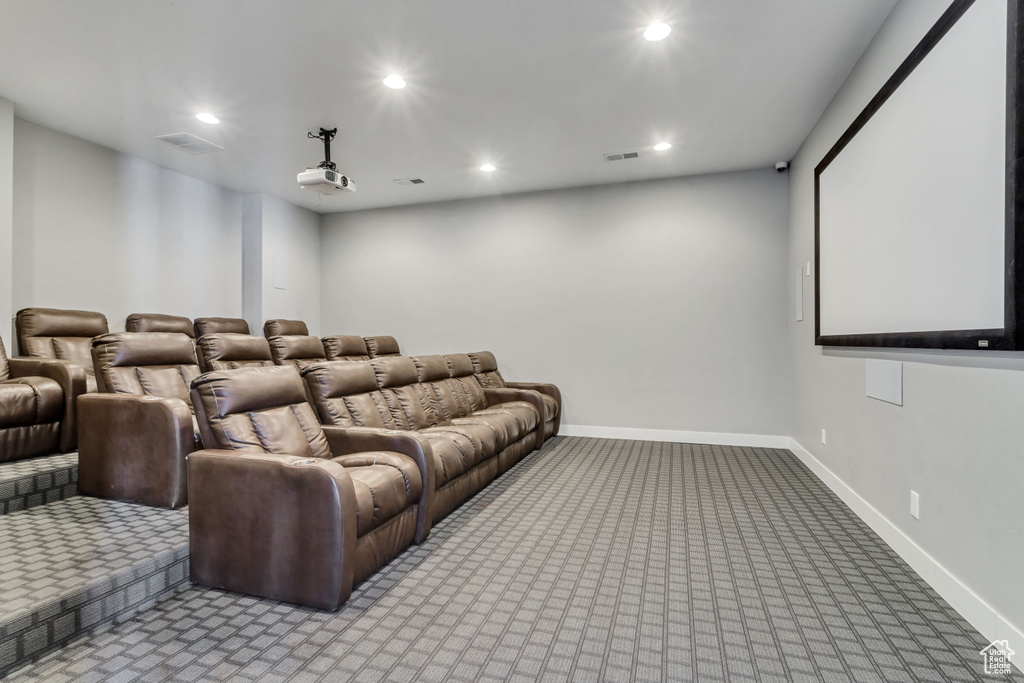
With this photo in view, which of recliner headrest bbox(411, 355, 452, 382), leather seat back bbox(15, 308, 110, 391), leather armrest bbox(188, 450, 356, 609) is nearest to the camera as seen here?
leather armrest bbox(188, 450, 356, 609)

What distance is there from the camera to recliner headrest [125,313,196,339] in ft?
14.6

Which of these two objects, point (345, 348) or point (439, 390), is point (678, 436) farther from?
point (345, 348)

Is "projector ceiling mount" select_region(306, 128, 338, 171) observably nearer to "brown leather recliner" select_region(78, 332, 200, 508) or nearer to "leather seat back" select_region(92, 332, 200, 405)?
"leather seat back" select_region(92, 332, 200, 405)

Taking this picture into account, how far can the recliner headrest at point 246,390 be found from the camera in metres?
2.32

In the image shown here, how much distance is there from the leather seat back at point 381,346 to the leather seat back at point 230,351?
145cm

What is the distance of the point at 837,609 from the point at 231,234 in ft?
21.6

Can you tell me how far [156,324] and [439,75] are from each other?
3.45 metres

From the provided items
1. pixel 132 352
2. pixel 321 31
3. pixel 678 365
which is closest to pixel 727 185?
pixel 678 365

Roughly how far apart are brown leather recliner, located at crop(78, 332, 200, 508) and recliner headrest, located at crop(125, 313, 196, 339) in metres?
1.52

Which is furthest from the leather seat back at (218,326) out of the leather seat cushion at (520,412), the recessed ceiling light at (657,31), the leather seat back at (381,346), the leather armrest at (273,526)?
the recessed ceiling light at (657,31)

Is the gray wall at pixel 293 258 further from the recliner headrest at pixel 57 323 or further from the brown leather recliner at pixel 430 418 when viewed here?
the brown leather recliner at pixel 430 418

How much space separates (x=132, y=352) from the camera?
3.17m

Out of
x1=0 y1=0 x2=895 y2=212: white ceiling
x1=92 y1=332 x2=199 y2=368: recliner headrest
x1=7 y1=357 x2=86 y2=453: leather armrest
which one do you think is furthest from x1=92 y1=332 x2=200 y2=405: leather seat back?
x1=0 y1=0 x2=895 y2=212: white ceiling

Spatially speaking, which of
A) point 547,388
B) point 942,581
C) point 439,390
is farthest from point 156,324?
point 942,581
